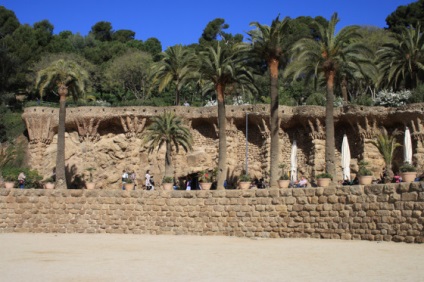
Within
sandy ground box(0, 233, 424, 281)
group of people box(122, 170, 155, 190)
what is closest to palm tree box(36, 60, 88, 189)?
group of people box(122, 170, 155, 190)

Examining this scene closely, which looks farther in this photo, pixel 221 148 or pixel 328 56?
pixel 221 148

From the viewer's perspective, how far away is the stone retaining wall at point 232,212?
63.3 ft

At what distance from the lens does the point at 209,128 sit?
38.3 metres

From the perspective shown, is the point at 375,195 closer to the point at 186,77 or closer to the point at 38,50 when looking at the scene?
the point at 186,77

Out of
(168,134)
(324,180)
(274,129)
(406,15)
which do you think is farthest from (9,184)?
(406,15)

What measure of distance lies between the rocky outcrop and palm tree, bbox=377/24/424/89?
404cm

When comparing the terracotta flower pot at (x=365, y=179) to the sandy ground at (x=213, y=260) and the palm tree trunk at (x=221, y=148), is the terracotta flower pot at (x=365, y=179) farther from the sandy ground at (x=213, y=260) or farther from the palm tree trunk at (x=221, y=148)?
the palm tree trunk at (x=221, y=148)

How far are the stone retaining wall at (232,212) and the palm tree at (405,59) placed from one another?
16068 millimetres

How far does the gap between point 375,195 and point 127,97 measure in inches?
1582

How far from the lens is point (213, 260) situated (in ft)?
55.2

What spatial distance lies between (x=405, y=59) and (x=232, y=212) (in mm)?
17586

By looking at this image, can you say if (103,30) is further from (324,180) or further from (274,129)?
(324,180)

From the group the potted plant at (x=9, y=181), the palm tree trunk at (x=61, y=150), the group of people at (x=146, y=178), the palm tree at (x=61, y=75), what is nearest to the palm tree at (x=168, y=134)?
the group of people at (x=146, y=178)

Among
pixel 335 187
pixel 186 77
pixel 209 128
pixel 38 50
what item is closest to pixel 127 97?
pixel 38 50
